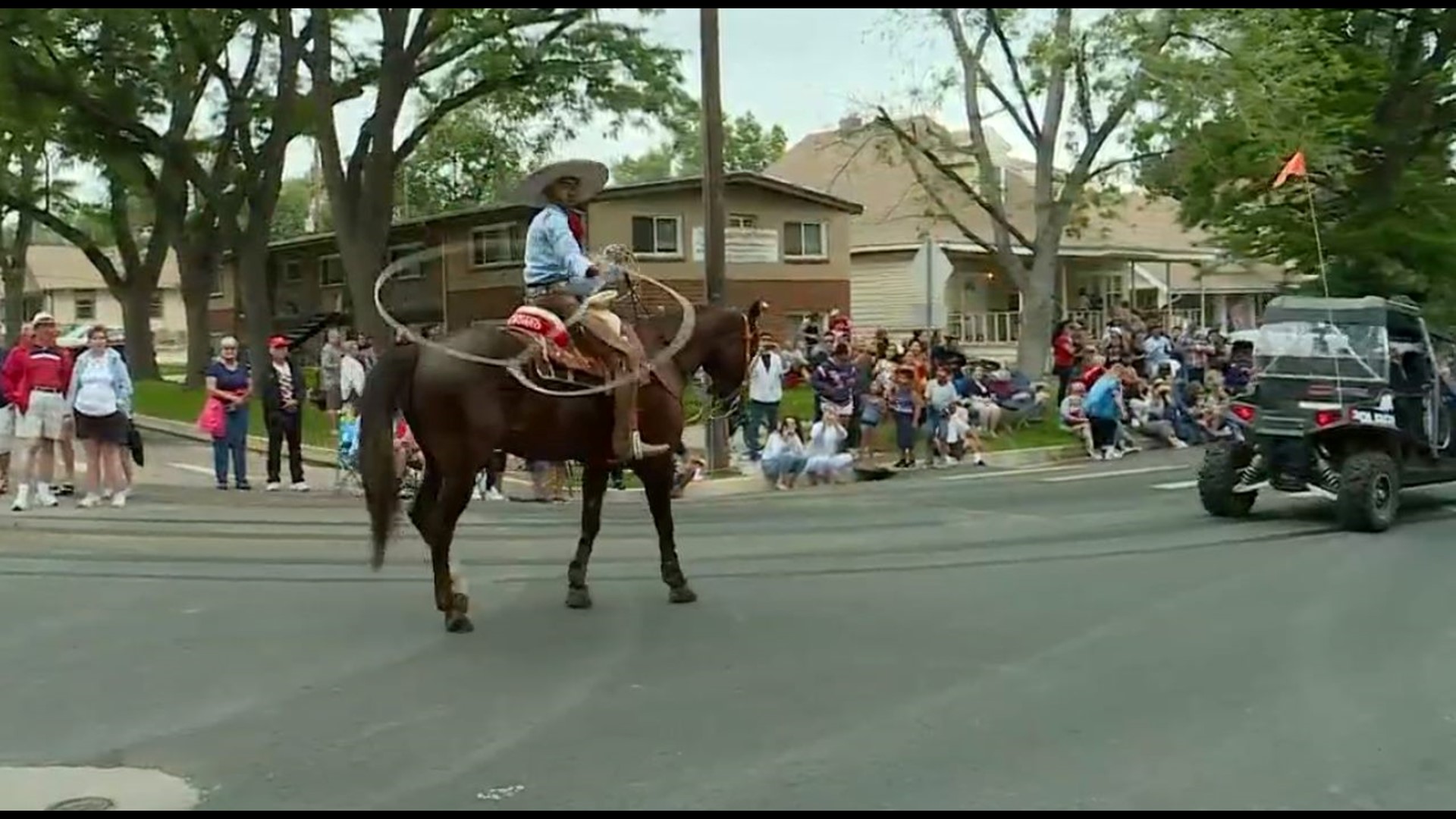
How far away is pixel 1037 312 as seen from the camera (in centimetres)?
2745

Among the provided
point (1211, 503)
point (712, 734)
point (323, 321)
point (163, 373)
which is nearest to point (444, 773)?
point (712, 734)

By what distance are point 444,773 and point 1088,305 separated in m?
41.7

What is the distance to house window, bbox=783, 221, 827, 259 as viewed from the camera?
4209cm

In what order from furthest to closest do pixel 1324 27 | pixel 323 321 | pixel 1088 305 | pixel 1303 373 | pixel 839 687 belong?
1. pixel 1088 305
2. pixel 323 321
3. pixel 1324 27
4. pixel 1303 373
5. pixel 839 687

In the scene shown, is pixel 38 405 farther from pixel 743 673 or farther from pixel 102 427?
pixel 743 673

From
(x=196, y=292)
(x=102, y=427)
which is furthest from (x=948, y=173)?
(x=196, y=292)

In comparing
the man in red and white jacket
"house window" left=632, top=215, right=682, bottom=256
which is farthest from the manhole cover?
"house window" left=632, top=215, right=682, bottom=256

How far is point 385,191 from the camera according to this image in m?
27.8

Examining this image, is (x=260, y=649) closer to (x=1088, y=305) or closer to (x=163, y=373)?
(x=1088, y=305)

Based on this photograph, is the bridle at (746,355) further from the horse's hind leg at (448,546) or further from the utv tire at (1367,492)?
the utv tire at (1367,492)

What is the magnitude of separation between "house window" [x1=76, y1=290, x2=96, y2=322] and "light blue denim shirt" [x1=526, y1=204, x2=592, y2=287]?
71698 millimetres

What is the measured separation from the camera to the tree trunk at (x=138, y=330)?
41.2 meters

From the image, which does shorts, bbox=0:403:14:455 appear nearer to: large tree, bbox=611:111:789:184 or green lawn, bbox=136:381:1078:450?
green lawn, bbox=136:381:1078:450

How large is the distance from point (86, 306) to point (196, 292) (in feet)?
130
